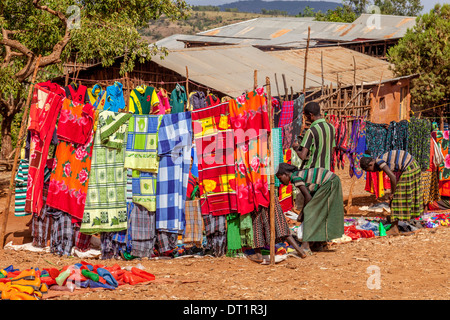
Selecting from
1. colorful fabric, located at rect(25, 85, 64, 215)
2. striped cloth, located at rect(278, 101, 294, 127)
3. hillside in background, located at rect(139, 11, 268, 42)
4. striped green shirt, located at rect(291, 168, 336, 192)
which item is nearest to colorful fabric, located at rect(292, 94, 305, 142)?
striped cloth, located at rect(278, 101, 294, 127)

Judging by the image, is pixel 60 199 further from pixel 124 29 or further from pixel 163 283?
pixel 124 29

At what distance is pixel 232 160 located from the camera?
6.76m

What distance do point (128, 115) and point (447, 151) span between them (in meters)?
6.03

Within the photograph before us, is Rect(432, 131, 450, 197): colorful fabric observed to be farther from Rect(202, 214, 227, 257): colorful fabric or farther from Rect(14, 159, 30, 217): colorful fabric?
Rect(14, 159, 30, 217): colorful fabric

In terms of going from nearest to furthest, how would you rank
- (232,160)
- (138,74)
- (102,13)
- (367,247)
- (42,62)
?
(232,160) → (367,247) → (42,62) → (102,13) → (138,74)

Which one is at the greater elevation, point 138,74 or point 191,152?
point 138,74

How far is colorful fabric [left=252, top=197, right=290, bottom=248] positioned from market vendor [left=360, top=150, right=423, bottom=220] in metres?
1.99

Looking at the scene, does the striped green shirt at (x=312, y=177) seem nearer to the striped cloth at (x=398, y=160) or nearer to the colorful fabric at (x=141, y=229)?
the striped cloth at (x=398, y=160)

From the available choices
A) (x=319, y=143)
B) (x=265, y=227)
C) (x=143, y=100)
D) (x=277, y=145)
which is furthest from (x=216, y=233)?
(x=143, y=100)

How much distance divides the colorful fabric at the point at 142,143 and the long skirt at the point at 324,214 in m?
1.79

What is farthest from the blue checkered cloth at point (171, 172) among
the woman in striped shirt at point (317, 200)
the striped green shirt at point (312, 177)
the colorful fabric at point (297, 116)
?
the colorful fabric at point (297, 116)

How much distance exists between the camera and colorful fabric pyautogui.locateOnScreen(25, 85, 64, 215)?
703 cm

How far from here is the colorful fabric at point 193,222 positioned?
6891mm

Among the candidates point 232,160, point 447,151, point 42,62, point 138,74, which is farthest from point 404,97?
point 232,160
